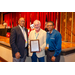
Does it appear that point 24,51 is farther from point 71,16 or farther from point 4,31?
point 4,31

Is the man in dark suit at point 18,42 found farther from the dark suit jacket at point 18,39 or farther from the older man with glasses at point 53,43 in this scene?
the older man with glasses at point 53,43

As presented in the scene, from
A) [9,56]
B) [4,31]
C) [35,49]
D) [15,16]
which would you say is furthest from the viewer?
[15,16]

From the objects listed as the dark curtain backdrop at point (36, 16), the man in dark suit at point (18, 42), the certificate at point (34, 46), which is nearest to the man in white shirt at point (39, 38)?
the certificate at point (34, 46)

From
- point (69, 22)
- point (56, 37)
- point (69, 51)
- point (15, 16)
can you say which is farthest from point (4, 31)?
point (56, 37)

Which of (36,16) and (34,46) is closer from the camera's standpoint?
(34,46)

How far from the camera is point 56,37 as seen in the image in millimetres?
1691

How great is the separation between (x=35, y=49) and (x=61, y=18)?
552cm

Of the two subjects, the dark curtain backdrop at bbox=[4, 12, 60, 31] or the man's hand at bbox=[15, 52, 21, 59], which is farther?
the dark curtain backdrop at bbox=[4, 12, 60, 31]

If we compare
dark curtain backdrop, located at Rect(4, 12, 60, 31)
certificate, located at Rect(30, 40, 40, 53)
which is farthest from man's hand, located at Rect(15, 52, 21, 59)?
dark curtain backdrop, located at Rect(4, 12, 60, 31)

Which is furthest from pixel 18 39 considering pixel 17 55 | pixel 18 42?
pixel 17 55

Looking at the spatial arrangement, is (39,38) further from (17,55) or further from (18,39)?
(17,55)

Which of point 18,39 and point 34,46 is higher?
point 18,39

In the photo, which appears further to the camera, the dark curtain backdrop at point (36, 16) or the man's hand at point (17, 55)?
the dark curtain backdrop at point (36, 16)

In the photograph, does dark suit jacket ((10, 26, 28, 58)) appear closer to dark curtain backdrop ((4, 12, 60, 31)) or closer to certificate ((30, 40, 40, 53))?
certificate ((30, 40, 40, 53))
